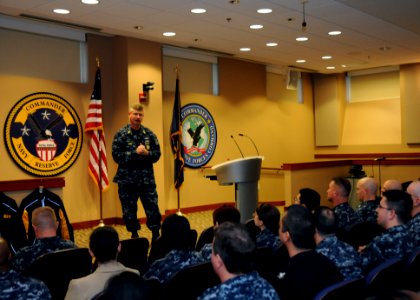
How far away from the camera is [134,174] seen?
20.2 feet

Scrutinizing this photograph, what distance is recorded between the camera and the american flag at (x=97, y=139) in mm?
7801

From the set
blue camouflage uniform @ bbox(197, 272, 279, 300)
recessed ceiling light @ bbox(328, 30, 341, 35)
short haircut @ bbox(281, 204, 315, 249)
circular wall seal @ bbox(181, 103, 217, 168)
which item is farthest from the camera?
circular wall seal @ bbox(181, 103, 217, 168)

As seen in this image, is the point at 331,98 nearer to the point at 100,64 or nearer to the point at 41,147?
the point at 100,64

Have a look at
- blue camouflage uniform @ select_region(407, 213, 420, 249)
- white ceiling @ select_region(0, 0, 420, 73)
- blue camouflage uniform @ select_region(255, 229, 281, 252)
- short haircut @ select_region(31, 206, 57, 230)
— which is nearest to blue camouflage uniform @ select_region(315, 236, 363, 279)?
blue camouflage uniform @ select_region(255, 229, 281, 252)

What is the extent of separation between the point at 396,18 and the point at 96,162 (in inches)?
198

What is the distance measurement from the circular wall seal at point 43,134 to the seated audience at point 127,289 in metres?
6.02

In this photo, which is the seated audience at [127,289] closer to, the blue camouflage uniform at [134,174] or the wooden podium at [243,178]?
the blue camouflage uniform at [134,174]

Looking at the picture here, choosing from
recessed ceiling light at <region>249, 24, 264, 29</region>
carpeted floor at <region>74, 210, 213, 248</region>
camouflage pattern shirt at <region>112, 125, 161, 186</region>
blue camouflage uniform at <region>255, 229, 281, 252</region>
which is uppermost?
recessed ceiling light at <region>249, 24, 264, 29</region>

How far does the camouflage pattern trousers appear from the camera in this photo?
6.12 m

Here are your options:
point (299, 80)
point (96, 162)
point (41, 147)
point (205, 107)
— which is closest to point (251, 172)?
point (96, 162)

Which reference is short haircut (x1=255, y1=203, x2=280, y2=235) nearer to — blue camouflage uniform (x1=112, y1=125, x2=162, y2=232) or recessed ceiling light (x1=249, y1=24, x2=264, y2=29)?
blue camouflage uniform (x1=112, y1=125, x2=162, y2=232)

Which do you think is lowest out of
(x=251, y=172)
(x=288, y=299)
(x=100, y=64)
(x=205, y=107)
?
(x=288, y=299)

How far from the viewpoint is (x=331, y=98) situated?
42.5 feet

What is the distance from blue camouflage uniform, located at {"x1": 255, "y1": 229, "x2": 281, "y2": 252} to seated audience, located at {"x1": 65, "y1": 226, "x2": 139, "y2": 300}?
4.36 feet
